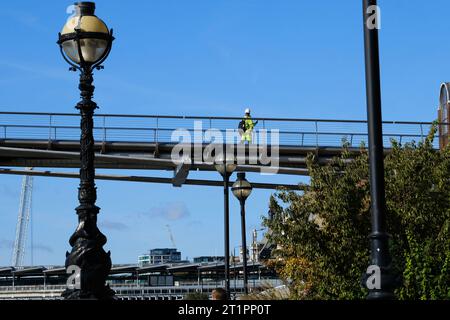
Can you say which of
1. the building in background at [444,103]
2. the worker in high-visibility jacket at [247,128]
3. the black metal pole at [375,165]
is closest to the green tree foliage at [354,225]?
the black metal pole at [375,165]

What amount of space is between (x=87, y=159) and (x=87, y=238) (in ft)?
3.51

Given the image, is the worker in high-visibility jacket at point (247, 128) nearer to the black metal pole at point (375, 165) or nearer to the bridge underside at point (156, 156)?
the bridge underside at point (156, 156)

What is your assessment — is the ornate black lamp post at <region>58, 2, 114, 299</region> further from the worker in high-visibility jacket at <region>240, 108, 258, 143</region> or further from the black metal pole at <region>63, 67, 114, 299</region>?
the worker in high-visibility jacket at <region>240, 108, 258, 143</region>

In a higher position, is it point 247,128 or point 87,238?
point 247,128

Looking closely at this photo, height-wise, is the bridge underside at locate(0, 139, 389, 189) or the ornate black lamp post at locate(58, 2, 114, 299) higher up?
the bridge underside at locate(0, 139, 389, 189)

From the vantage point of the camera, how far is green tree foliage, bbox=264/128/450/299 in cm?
1959

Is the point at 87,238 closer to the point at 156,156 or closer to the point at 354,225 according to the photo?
the point at 354,225

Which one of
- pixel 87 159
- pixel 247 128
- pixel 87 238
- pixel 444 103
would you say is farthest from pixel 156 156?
pixel 87 238

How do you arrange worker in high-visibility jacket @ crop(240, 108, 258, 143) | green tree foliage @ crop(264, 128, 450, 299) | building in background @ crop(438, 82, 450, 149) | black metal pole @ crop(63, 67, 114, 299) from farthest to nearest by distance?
building in background @ crop(438, 82, 450, 149) → worker in high-visibility jacket @ crop(240, 108, 258, 143) → green tree foliage @ crop(264, 128, 450, 299) → black metal pole @ crop(63, 67, 114, 299)

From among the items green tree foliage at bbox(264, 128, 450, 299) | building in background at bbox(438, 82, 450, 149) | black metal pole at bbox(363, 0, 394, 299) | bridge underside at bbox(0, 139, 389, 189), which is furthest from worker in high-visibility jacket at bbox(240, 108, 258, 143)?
black metal pole at bbox(363, 0, 394, 299)

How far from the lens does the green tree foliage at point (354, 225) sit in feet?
64.3

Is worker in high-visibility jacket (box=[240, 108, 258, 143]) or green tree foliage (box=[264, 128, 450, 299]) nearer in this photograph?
green tree foliage (box=[264, 128, 450, 299])

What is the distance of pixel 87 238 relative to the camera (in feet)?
38.2
